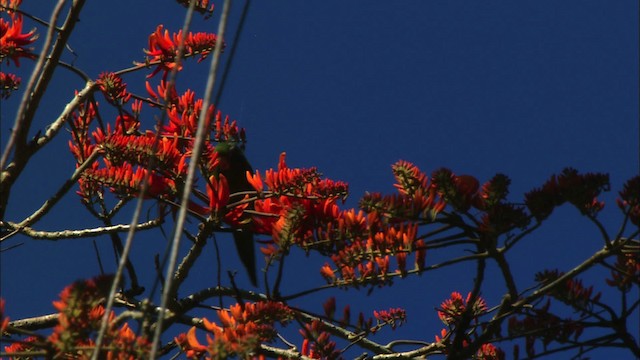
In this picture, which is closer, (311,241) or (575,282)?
(575,282)

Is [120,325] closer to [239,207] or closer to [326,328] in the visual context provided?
[239,207]

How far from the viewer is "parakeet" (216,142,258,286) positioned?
253 centimetres

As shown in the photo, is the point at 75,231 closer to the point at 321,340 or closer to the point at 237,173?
the point at 237,173

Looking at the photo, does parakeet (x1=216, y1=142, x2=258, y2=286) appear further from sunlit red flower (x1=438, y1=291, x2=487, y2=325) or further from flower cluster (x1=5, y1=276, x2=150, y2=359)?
flower cluster (x1=5, y1=276, x2=150, y2=359)

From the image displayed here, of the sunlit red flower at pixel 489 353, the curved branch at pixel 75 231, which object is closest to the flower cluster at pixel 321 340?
the sunlit red flower at pixel 489 353

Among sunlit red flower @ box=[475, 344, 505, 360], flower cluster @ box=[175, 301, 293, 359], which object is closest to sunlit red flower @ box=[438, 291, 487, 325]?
sunlit red flower @ box=[475, 344, 505, 360]

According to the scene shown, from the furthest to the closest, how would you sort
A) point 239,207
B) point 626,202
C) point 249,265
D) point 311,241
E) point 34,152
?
point 249,265 < point 239,207 < point 34,152 < point 311,241 < point 626,202

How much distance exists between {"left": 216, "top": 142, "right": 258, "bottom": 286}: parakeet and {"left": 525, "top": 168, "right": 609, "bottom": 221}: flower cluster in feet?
2.98

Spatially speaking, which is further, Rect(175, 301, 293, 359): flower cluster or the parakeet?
the parakeet

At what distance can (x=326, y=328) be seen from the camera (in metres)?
2.55

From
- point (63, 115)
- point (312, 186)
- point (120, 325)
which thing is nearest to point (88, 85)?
point (63, 115)

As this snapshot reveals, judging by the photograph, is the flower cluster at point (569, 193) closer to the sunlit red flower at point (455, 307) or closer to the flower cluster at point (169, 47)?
the sunlit red flower at point (455, 307)

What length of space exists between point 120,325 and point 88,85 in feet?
3.03

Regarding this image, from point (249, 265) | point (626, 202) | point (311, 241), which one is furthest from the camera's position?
point (249, 265)
